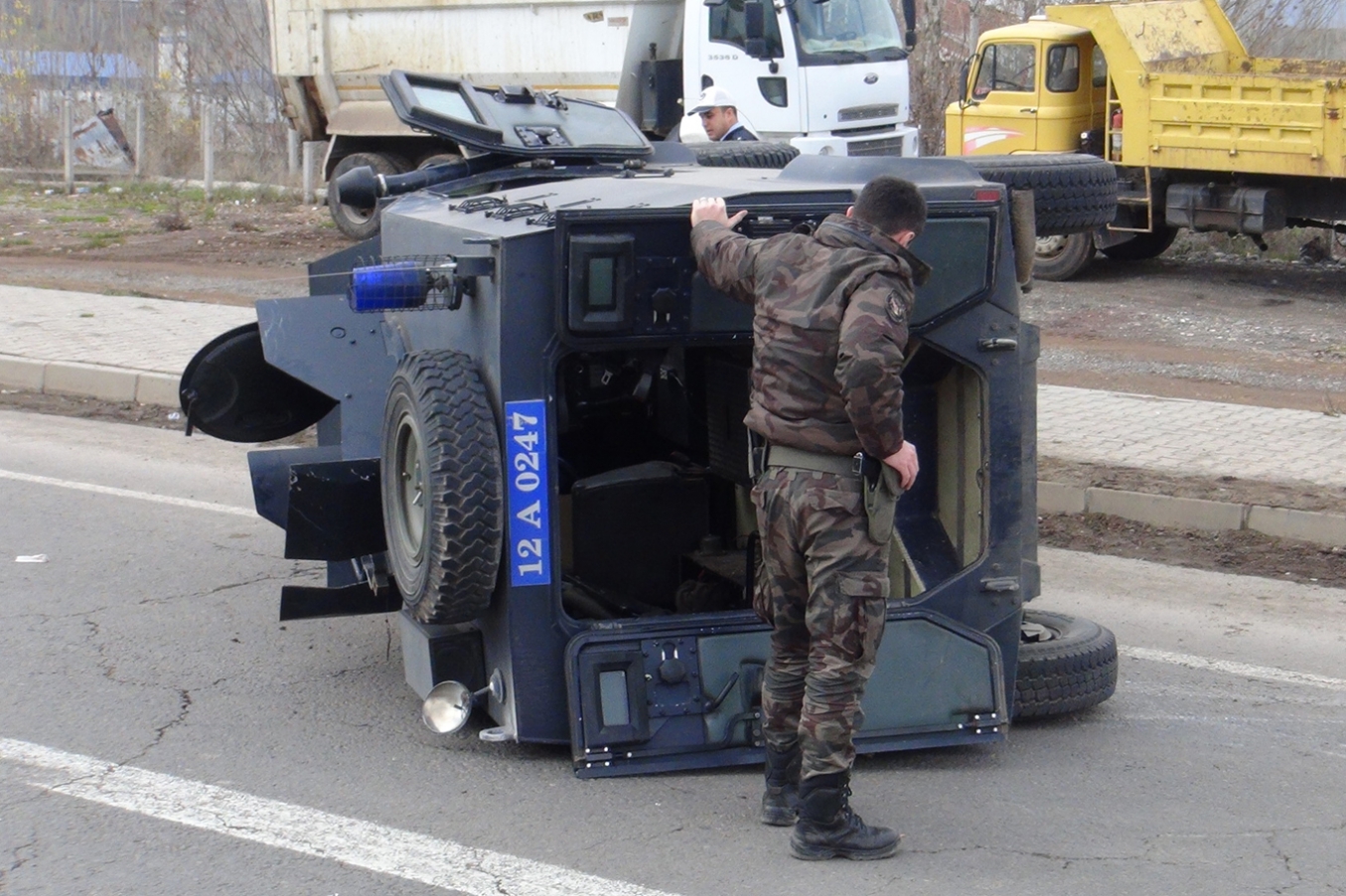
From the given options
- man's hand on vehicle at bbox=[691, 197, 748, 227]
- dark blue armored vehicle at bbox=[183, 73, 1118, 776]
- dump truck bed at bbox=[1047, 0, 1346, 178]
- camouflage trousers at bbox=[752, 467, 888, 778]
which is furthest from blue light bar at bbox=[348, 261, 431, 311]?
dump truck bed at bbox=[1047, 0, 1346, 178]

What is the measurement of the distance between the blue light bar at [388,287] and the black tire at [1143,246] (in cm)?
1266

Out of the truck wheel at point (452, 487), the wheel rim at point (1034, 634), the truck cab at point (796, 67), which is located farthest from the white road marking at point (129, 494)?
the truck cab at point (796, 67)

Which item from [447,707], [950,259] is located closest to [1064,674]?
[950,259]

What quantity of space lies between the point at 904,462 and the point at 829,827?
3.05 ft

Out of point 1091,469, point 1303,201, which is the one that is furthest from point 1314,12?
point 1091,469

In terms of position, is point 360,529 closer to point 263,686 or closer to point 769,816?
point 263,686

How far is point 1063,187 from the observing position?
5523 mm

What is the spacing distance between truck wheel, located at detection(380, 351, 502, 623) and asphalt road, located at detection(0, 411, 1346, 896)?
1.87 ft

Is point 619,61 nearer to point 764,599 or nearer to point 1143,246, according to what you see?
point 1143,246

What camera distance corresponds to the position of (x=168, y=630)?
5.82m

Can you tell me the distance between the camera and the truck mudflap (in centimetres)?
435

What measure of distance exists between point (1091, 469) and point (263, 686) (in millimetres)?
4391

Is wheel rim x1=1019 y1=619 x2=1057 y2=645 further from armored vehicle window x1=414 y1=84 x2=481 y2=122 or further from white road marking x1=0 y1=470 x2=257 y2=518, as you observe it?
white road marking x1=0 y1=470 x2=257 y2=518

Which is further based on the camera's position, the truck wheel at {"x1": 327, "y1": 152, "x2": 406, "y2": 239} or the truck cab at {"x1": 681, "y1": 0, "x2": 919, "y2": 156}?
the truck wheel at {"x1": 327, "y1": 152, "x2": 406, "y2": 239}
